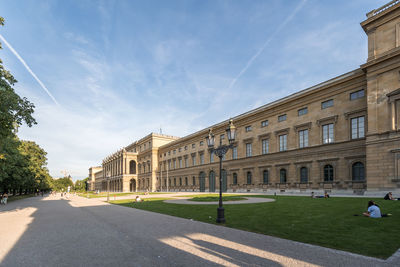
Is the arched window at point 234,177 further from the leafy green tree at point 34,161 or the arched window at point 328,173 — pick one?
the leafy green tree at point 34,161

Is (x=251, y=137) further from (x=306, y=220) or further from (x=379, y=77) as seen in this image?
→ (x=306, y=220)

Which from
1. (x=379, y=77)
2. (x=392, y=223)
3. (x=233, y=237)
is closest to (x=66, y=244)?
(x=233, y=237)

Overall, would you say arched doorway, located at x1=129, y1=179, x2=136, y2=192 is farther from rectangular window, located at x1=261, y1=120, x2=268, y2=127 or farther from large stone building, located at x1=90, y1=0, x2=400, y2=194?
rectangular window, located at x1=261, y1=120, x2=268, y2=127

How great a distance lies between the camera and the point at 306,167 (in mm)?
33781

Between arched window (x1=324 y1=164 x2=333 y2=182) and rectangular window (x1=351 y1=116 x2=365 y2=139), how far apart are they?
4.89 m

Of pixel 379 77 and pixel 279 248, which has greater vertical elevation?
pixel 379 77

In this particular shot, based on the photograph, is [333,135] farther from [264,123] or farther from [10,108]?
[10,108]

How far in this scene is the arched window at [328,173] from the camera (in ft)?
102

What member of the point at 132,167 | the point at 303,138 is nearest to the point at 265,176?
the point at 303,138

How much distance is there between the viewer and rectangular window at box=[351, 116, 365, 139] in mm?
28266

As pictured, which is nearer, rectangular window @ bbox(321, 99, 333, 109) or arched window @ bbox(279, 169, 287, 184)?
rectangular window @ bbox(321, 99, 333, 109)

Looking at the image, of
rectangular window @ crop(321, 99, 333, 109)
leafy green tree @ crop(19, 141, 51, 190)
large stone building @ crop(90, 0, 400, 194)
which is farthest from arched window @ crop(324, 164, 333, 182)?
leafy green tree @ crop(19, 141, 51, 190)

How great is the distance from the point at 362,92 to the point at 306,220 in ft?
81.3

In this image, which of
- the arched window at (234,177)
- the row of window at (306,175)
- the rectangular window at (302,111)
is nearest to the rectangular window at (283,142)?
the row of window at (306,175)
